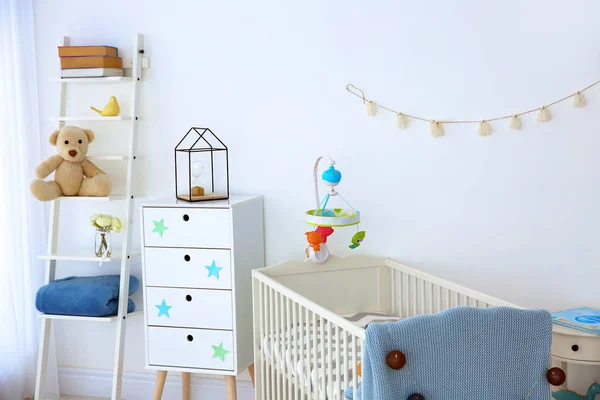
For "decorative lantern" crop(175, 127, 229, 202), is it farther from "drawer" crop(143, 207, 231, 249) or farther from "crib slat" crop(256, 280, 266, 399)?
"crib slat" crop(256, 280, 266, 399)

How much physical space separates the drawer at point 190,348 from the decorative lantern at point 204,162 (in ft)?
1.93

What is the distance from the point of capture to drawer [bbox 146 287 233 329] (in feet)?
9.20

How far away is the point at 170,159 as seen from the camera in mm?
3188

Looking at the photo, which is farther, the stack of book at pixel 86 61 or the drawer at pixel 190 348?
the stack of book at pixel 86 61

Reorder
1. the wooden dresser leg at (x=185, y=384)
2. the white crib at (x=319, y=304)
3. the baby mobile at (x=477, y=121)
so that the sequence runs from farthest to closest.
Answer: the wooden dresser leg at (x=185, y=384) < the baby mobile at (x=477, y=121) < the white crib at (x=319, y=304)

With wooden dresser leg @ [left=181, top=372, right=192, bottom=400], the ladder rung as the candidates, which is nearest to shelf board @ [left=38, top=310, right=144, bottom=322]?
wooden dresser leg @ [left=181, top=372, right=192, bottom=400]

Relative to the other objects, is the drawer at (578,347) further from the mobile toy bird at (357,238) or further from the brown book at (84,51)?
the brown book at (84,51)

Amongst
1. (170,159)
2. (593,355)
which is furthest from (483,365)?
(170,159)

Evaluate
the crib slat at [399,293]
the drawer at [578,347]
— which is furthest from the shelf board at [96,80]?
the drawer at [578,347]

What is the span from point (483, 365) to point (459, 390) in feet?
0.30

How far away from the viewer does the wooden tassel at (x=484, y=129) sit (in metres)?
2.82

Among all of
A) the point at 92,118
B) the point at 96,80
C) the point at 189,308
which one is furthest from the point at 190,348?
the point at 96,80

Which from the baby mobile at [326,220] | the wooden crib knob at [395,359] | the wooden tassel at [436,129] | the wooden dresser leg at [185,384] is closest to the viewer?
the wooden crib knob at [395,359]

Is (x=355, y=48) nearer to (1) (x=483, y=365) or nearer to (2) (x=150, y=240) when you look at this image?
(2) (x=150, y=240)
